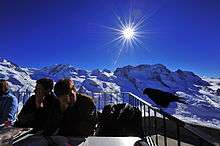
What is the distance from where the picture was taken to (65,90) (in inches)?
119

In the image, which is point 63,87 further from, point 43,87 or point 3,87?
point 3,87

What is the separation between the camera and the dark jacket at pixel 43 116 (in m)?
3.11

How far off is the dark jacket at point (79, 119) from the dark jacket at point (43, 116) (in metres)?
0.10

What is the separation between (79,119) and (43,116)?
0.49 meters

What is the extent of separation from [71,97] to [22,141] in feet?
2.71

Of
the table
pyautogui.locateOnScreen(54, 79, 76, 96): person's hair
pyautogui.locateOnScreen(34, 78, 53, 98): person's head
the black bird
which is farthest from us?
the black bird

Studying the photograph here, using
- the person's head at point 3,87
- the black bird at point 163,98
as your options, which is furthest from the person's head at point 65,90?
the person's head at point 3,87

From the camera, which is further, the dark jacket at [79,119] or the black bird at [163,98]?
the black bird at [163,98]

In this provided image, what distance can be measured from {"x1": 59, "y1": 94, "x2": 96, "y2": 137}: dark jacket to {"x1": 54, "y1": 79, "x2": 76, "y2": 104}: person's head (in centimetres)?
13

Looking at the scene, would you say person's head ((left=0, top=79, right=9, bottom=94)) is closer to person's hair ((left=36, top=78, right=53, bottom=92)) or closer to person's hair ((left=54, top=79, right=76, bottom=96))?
person's hair ((left=36, top=78, right=53, bottom=92))

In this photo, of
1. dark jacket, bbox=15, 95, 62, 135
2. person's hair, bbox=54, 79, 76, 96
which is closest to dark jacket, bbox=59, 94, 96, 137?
dark jacket, bbox=15, 95, 62, 135

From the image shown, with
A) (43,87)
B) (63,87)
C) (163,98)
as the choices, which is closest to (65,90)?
(63,87)

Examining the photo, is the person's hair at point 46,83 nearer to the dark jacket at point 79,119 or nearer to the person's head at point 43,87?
the person's head at point 43,87

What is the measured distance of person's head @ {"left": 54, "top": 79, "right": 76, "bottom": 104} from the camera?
3.01 m
